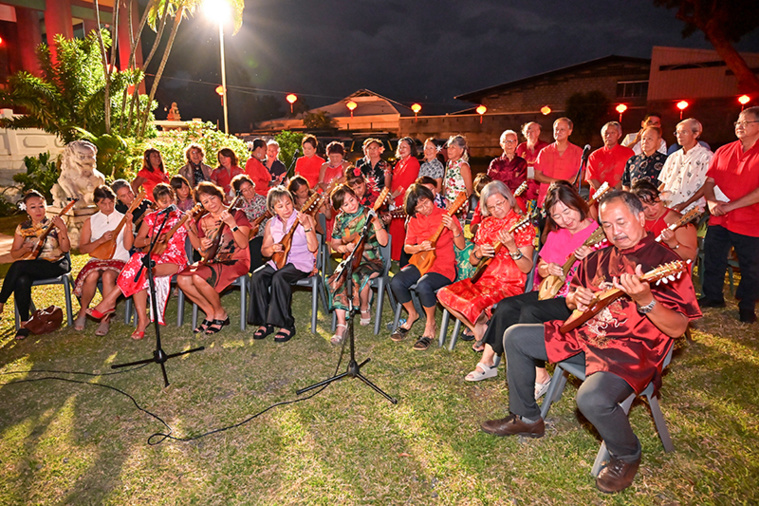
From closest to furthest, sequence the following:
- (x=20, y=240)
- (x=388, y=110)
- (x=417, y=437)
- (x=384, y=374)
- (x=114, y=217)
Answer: (x=417, y=437) < (x=384, y=374) < (x=20, y=240) < (x=114, y=217) < (x=388, y=110)

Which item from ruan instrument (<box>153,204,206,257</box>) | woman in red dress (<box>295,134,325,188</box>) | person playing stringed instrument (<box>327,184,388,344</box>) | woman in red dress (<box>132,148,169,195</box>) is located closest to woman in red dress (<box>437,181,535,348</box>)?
person playing stringed instrument (<box>327,184,388,344</box>)

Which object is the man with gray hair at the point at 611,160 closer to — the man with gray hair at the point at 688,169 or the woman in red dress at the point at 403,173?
the man with gray hair at the point at 688,169

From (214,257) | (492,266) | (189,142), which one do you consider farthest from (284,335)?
(189,142)

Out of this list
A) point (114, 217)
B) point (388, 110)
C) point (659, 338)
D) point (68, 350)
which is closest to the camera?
point (659, 338)

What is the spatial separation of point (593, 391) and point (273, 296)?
3.19m

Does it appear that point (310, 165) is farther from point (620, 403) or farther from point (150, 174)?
point (620, 403)

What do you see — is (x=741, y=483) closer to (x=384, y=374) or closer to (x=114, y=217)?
(x=384, y=374)

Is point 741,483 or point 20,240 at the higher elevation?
point 20,240

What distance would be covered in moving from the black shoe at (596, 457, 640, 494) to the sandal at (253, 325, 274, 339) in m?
3.34

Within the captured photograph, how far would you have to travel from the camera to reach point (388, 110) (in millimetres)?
33250

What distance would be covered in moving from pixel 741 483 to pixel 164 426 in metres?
3.85

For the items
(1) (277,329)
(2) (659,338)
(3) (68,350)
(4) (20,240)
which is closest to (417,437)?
(2) (659,338)

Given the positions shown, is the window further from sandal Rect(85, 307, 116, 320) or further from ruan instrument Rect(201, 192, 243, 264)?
sandal Rect(85, 307, 116, 320)

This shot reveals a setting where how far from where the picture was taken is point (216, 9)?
522 inches
